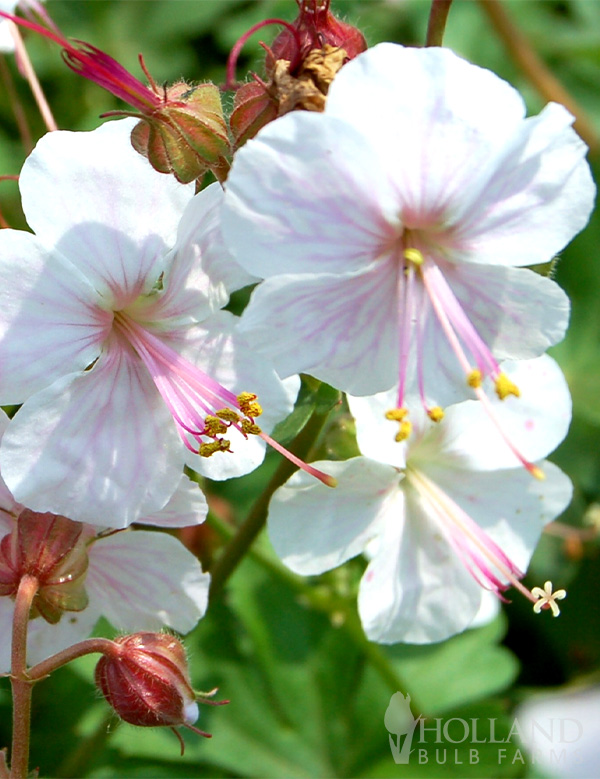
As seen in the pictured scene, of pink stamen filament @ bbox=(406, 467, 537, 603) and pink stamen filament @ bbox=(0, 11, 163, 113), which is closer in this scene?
pink stamen filament @ bbox=(0, 11, 163, 113)

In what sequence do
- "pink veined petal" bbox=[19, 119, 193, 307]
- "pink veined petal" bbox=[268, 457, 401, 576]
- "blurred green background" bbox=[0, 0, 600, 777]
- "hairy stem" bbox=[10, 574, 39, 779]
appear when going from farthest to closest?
"blurred green background" bbox=[0, 0, 600, 777]
"pink veined petal" bbox=[268, 457, 401, 576]
"pink veined petal" bbox=[19, 119, 193, 307]
"hairy stem" bbox=[10, 574, 39, 779]

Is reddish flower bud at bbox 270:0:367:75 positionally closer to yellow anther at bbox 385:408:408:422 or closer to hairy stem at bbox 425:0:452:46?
hairy stem at bbox 425:0:452:46

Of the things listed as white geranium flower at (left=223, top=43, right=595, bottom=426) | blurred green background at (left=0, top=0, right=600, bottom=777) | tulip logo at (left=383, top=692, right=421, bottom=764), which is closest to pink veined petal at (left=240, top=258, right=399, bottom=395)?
white geranium flower at (left=223, top=43, right=595, bottom=426)

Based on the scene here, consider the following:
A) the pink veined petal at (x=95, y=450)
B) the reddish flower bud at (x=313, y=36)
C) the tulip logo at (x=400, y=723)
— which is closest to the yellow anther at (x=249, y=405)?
the pink veined petal at (x=95, y=450)

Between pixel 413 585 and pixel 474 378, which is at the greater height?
pixel 474 378

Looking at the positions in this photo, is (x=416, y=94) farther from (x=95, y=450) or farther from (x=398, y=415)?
(x=95, y=450)


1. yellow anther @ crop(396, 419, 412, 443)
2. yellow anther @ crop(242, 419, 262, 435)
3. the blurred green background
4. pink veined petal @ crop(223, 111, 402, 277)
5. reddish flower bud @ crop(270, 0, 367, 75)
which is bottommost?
the blurred green background

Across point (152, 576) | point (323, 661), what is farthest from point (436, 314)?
point (323, 661)
